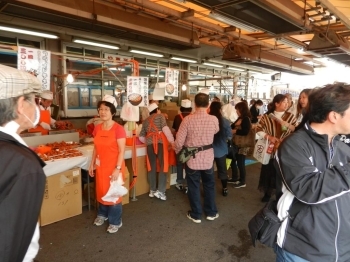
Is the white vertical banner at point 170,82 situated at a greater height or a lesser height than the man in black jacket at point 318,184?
greater

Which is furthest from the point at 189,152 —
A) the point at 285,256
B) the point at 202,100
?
the point at 285,256

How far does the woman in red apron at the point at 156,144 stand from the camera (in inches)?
154

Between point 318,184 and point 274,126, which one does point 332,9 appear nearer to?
→ point 274,126

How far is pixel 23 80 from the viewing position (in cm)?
100

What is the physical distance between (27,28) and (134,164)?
3.87 metres

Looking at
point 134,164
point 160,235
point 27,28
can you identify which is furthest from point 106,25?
point 160,235

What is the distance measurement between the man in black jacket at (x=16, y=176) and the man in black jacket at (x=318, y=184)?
116 centimetres

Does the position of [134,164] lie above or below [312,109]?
below

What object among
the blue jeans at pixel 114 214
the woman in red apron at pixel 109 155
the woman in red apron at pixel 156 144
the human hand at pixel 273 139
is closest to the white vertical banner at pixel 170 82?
the woman in red apron at pixel 156 144

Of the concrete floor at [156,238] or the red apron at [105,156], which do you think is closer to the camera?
the concrete floor at [156,238]

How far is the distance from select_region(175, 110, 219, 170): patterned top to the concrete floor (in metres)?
0.84

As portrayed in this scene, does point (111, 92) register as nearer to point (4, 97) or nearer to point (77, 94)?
point (77, 94)

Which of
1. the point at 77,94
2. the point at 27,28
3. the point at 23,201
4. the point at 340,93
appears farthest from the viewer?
the point at 77,94

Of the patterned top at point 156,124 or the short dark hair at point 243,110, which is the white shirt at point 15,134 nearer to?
the patterned top at point 156,124
